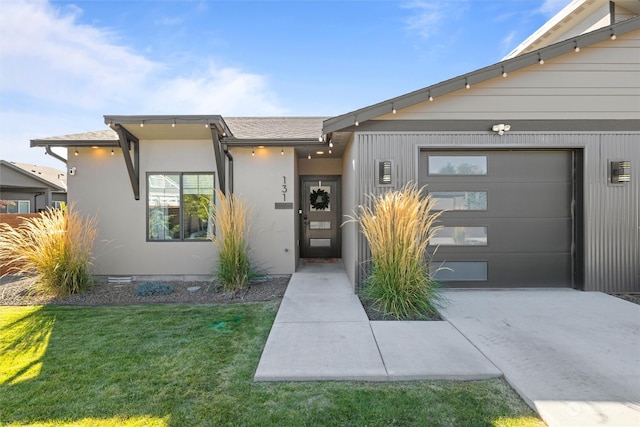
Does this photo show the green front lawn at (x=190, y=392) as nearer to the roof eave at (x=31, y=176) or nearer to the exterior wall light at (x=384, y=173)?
the exterior wall light at (x=384, y=173)

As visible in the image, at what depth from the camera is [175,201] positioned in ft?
18.1

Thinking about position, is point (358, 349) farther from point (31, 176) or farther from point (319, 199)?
point (31, 176)

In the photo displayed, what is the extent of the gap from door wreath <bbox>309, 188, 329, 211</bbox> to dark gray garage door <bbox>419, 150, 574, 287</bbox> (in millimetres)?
3128

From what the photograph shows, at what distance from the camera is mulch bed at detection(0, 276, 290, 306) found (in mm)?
4184

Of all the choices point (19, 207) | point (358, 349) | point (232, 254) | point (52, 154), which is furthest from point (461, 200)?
point (19, 207)

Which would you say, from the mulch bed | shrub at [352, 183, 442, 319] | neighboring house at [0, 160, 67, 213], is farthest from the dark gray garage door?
neighboring house at [0, 160, 67, 213]

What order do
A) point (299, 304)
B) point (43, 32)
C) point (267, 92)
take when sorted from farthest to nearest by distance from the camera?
point (267, 92) < point (43, 32) < point (299, 304)

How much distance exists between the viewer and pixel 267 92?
9.73 m

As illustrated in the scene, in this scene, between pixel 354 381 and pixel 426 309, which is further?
pixel 426 309

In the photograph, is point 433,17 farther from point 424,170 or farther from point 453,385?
point 453,385

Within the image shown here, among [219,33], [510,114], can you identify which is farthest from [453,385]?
[219,33]

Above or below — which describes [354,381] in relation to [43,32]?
below

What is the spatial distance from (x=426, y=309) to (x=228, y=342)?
2354 mm

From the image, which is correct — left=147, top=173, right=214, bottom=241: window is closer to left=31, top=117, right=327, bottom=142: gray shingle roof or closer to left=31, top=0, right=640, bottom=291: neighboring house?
left=31, top=0, right=640, bottom=291: neighboring house
